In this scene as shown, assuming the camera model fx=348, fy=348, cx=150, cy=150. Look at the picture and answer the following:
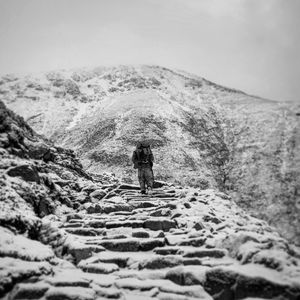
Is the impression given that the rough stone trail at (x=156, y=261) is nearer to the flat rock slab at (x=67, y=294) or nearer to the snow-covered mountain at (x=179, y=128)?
the flat rock slab at (x=67, y=294)

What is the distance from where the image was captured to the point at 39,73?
72.3 m

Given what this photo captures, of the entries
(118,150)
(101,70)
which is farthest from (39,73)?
(118,150)

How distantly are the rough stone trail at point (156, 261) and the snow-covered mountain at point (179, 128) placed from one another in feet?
72.7

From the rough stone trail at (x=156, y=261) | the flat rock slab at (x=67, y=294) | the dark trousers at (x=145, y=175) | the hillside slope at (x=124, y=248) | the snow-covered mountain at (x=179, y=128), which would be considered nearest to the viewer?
the flat rock slab at (x=67, y=294)

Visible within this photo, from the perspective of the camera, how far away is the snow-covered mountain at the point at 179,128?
120 feet

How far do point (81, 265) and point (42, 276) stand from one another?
1.14 metres

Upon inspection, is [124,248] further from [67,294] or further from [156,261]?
[67,294]

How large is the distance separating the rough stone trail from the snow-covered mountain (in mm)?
22166

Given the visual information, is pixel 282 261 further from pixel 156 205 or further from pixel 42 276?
pixel 156 205

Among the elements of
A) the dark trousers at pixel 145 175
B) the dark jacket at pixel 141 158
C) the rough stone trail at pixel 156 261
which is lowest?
the rough stone trail at pixel 156 261

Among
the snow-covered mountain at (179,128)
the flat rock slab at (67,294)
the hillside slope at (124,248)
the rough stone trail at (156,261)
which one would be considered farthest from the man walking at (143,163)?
the snow-covered mountain at (179,128)

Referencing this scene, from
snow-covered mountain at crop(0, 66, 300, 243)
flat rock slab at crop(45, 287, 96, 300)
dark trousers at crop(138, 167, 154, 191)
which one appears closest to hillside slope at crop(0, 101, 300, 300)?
flat rock slab at crop(45, 287, 96, 300)

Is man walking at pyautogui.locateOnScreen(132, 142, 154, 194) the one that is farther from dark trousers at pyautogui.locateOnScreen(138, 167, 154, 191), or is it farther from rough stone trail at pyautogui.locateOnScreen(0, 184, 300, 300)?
rough stone trail at pyautogui.locateOnScreen(0, 184, 300, 300)

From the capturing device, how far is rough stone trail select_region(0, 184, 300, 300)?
18.8 ft
